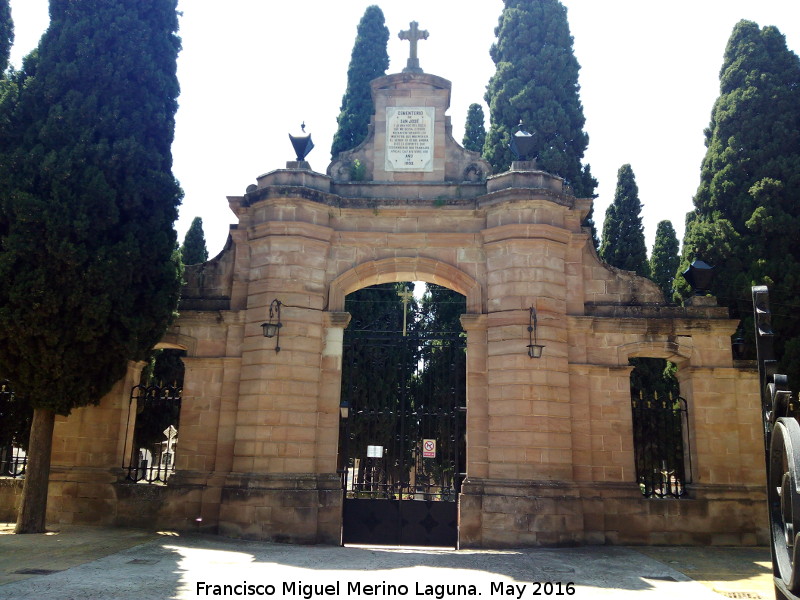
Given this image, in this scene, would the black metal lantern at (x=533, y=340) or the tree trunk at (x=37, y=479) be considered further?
the black metal lantern at (x=533, y=340)

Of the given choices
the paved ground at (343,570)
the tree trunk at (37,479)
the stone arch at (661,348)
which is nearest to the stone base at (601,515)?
the paved ground at (343,570)

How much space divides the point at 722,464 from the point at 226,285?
32.0 ft

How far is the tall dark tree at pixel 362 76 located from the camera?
959 inches

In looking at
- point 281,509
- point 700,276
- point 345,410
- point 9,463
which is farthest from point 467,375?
point 9,463

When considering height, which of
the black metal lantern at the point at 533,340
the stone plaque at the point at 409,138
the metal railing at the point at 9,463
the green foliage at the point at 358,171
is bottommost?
the metal railing at the point at 9,463

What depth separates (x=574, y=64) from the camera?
2314 centimetres

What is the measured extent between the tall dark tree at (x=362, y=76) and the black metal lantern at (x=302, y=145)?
10698 millimetres

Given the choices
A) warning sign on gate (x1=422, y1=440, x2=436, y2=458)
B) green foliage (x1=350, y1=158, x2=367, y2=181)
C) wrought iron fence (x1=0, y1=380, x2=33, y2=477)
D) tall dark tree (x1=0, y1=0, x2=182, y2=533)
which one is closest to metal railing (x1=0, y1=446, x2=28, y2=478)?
wrought iron fence (x1=0, y1=380, x2=33, y2=477)

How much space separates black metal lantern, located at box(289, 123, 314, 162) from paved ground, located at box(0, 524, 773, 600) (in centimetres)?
710

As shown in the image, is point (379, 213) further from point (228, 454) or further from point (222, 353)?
point (228, 454)

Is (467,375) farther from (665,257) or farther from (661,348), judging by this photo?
(665,257)

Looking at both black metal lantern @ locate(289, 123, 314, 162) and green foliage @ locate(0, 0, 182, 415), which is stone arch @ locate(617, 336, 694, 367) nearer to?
black metal lantern @ locate(289, 123, 314, 162)

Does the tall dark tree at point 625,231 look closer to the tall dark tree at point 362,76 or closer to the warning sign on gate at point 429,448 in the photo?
the tall dark tree at point 362,76

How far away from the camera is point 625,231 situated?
2527 centimetres
